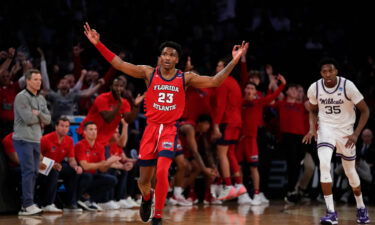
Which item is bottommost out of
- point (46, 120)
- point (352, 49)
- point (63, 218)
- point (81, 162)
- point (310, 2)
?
point (63, 218)

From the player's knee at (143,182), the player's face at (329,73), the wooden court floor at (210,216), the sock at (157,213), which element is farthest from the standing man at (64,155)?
the player's face at (329,73)

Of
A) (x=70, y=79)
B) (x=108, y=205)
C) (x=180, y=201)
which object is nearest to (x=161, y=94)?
(x=108, y=205)

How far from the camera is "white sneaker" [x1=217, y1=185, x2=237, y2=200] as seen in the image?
1140cm

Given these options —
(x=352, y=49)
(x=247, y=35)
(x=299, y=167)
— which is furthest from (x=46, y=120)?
(x=352, y=49)

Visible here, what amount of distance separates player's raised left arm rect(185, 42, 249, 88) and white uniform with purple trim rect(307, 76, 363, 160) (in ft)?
5.70

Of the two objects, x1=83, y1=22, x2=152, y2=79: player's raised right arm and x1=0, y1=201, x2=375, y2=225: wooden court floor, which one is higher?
x1=83, y1=22, x2=152, y2=79: player's raised right arm

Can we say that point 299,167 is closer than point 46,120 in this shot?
No

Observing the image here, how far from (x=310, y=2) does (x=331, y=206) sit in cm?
988

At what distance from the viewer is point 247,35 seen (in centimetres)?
1577

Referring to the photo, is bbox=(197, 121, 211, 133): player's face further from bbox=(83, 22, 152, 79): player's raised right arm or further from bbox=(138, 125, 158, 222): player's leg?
bbox=(83, 22, 152, 79): player's raised right arm

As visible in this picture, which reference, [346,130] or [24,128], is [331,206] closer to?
[346,130]

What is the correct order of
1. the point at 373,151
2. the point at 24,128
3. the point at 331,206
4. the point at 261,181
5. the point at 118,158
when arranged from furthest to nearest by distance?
the point at 261,181
the point at 373,151
the point at 118,158
the point at 24,128
the point at 331,206

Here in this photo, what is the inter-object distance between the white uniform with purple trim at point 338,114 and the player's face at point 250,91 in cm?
356

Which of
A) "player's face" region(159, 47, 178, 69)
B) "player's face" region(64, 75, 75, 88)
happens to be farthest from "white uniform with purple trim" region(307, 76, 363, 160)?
"player's face" region(64, 75, 75, 88)
